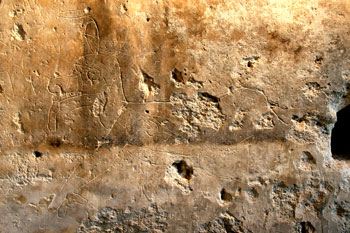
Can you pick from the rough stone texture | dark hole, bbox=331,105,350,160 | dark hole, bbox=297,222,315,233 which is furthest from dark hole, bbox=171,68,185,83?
dark hole, bbox=297,222,315,233

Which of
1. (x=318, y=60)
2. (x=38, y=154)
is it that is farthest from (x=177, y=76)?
(x=38, y=154)

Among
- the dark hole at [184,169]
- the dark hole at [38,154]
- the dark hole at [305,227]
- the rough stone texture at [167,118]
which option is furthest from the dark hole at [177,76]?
the dark hole at [305,227]

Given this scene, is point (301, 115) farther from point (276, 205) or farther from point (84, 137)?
point (84, 137)

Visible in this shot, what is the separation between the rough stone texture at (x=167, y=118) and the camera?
8.91ft

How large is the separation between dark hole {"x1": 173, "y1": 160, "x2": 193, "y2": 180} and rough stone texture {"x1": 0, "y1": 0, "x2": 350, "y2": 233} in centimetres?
1

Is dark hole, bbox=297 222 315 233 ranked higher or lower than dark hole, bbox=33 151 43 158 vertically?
lower

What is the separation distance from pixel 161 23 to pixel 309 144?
188 centimetres

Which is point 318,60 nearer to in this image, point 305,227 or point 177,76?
point 177,76

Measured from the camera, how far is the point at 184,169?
280 centimetres

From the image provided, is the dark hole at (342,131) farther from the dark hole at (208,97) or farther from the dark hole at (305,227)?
the dark hole at (208,97)

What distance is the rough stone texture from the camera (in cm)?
271

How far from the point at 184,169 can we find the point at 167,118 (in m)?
0.54

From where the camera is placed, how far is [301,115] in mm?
2729

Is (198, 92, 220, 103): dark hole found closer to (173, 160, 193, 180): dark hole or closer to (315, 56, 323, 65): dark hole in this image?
(173, 160, 193, 180): dark hole
